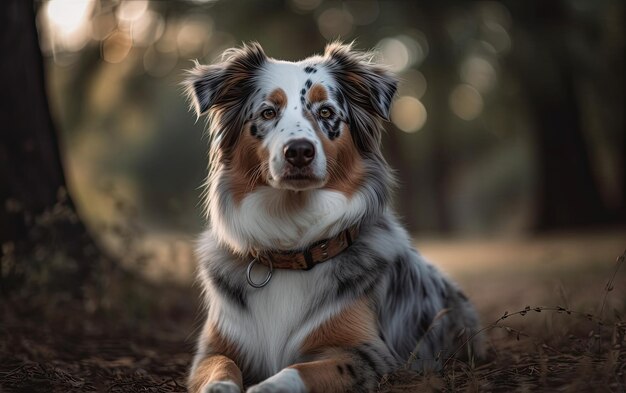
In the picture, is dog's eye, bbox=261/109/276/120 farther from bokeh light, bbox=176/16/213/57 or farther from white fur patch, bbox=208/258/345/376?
bokeh light, bbox=176/16/213/57

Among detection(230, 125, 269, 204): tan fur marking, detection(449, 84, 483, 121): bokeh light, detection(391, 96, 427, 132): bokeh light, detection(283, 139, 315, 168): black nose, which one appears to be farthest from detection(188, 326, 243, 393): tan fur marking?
detection(391, 96, 427, 132): bokeh light

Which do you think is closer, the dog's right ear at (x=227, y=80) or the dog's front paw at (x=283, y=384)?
the dog's front paw at (x=283, y=384)

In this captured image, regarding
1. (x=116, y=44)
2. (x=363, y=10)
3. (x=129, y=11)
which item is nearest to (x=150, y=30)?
(x=116, y=44)

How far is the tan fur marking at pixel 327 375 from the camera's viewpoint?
3547mm

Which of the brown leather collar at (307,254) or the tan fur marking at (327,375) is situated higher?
the brown leather collar at (307,254)

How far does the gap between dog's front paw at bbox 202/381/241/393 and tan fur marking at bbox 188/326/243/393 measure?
0.11 m

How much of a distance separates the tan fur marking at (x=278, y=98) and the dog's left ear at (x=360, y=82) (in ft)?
1.43

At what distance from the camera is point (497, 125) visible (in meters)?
23.8

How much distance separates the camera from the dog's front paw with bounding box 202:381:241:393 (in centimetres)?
347

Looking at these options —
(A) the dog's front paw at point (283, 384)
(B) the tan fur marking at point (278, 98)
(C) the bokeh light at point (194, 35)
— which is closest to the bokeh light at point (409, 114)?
(C) the bokeh light at point (194, 35)

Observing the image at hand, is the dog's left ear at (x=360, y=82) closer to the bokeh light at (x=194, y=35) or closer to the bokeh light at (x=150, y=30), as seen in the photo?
the bokeh light at (x=150, y=30)

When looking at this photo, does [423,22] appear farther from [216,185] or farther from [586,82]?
[216,185]

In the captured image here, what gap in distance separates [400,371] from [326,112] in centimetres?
165

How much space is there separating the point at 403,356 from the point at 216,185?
1.62 m
